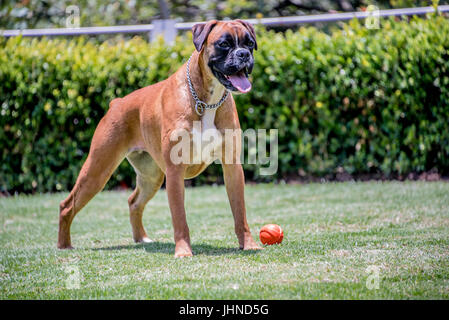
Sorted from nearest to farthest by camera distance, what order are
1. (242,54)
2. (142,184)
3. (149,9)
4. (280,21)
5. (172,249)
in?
(242,54) → (172,249) → (142,184) → (280,21) → (149,9)

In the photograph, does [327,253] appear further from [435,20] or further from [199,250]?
[435,20]

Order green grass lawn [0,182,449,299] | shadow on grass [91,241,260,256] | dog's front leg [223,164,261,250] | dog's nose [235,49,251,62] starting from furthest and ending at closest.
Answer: dog's front leg [223,164,261,250]
shadow on grass [91,241,260,256]
dog's nose [235,49,251,62]
green grass lawn [0,182,449,299]

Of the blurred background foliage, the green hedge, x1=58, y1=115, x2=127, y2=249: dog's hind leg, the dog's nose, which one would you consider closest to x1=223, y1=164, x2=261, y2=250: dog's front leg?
the dog's nose

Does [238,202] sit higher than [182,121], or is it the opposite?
[182,121]

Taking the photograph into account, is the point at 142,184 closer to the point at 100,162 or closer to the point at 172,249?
the point at 100,162

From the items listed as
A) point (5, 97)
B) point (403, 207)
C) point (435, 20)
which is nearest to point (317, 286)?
point (403, 207)

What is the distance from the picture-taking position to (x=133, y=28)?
412 inches

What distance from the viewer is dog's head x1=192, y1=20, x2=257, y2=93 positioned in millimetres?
4754

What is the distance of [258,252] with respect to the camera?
498 centimetres

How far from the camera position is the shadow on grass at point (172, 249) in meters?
5.11

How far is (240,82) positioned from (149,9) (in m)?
13.0

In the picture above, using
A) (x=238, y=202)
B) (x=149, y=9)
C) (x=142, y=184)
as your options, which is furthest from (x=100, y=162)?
(x=149, y=9)

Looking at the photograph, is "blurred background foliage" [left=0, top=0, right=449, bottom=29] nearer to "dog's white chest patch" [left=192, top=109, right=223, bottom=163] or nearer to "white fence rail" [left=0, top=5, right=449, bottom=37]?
"white fence rail" [left=0, top=5, right=449, bottom=37]

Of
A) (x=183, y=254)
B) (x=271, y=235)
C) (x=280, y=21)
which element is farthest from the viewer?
(x=280, y=21)
